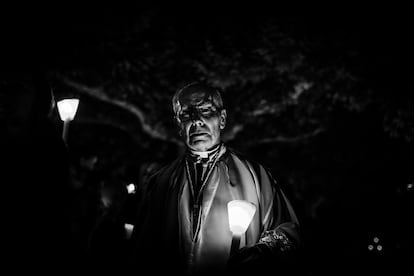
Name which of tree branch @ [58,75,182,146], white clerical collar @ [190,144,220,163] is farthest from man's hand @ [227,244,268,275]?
tree branch @ [58,75,182,146]

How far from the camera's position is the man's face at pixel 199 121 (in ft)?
20.0

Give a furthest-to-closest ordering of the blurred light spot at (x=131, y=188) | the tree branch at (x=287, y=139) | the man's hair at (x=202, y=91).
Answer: the tree branch at (x=287, y=139)
the blurred light spot at (x=131, y=188)
the man's hair at (x=202, y=91)

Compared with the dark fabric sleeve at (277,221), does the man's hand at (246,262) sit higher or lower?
lower

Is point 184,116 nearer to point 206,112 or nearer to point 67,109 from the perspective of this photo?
point 206,112

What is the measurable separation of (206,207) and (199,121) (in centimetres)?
101

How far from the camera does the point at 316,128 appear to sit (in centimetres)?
962

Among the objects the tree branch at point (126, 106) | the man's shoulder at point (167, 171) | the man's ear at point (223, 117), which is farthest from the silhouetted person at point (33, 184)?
the tree branch at point (126, 106)

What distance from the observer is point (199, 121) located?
6117 mm

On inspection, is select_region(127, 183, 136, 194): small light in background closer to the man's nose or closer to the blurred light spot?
the blurred light spot

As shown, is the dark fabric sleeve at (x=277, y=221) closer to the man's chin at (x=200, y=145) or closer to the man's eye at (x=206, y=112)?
the man's chin at (x=200, y=145)

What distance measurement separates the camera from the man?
5.43 meters

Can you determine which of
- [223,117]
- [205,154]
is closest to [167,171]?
[205,154]

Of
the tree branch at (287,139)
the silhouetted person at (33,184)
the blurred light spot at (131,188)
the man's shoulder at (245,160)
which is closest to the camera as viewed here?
the silhouetted person at (33,184)

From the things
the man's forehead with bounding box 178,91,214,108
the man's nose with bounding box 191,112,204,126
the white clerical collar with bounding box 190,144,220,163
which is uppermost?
the man's forehead with bounding box 178,91,214,108
